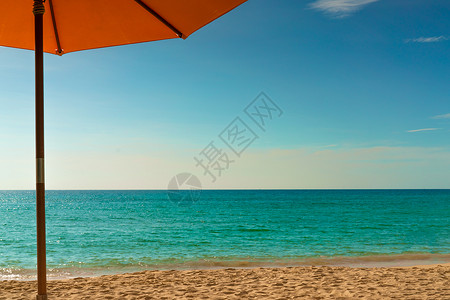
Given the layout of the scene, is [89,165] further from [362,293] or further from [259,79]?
[362,293]

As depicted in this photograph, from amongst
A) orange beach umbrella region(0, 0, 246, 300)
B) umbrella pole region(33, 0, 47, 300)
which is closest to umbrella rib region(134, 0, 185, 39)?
orange beach umbrella region(0, 0, 246, 300)

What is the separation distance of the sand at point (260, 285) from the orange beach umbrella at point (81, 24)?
8.00 ft

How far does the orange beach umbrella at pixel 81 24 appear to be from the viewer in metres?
2.88

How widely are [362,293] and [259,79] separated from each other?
31.4 meters

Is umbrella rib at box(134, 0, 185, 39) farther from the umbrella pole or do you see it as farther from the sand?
the sand

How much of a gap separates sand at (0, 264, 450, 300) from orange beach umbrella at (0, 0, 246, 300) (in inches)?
96.1

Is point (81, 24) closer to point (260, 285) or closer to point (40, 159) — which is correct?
point (40, 159)

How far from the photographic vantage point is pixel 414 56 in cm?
2206

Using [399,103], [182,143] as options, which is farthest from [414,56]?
[182,143]

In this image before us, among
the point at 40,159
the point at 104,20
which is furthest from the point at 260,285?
the point at 104,20

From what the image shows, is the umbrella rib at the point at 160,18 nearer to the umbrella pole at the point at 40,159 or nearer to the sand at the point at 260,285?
the umbrella pole at the point at 40,159

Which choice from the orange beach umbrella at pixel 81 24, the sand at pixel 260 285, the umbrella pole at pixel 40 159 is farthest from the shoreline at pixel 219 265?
the orange beach umbrella at pixel 81 24

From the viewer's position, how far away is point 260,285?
5430 millimetres

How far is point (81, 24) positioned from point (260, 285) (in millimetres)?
4087
